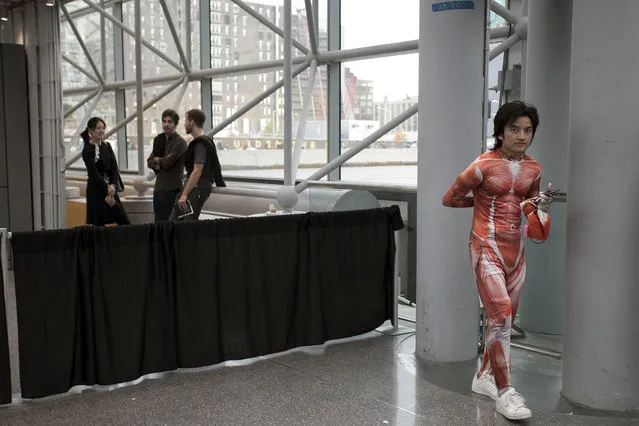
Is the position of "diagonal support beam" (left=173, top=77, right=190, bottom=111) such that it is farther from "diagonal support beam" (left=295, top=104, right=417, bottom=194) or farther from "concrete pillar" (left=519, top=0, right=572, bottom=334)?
"concrete pillar" (left=519, top=0, right=572, bottom=334)

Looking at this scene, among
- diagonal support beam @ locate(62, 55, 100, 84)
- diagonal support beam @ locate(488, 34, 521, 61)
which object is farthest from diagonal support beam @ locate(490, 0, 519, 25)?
diagonal support beam @ locate(62, 55, 100, 84)

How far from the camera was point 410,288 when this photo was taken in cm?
758

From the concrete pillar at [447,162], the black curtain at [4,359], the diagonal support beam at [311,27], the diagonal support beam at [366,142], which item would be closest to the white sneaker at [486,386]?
the concrete pillar at [447,162]

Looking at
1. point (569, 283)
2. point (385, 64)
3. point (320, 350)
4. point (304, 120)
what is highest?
point (385, 64)

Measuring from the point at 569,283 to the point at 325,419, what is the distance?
6.22 feet

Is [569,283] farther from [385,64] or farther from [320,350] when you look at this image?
[385,64]

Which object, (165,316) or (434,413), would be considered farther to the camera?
(165,316)

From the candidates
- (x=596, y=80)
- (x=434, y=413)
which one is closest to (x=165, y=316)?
(x=434, y=413)

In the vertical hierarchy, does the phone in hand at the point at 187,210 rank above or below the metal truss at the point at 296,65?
below

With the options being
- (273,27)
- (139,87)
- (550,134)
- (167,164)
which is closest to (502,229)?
(550,134)

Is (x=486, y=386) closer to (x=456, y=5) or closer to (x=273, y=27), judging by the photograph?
(x=456, y=5)

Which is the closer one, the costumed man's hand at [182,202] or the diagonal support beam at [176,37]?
the costumed man's hand at [182,202]

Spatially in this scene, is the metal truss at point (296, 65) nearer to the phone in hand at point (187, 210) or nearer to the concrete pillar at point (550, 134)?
the concrete pillar at point (550, 134)

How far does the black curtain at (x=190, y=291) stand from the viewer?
487cm
